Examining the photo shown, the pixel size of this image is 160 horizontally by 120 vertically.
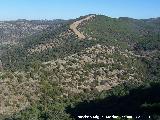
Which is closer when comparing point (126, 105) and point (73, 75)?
point (126, 105)

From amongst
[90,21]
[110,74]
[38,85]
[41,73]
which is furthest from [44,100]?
[90,21]

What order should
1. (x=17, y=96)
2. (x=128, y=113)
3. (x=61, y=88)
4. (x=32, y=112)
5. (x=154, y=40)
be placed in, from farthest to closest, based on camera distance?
(x=154, y=40) < (x=61, y=88) < (x=17, y=96) < (x=32, y=112) < (x=128, y=113)

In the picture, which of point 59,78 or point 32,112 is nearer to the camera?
point 32,112

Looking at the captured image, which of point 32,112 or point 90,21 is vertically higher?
point 90,21

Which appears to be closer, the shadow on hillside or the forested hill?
the shadow on hillside

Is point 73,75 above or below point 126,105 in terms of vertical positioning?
above

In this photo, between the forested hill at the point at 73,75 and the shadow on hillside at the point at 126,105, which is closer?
the shadow on hillside at the point at 126,105

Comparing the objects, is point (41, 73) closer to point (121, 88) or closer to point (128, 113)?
point (121, 88)

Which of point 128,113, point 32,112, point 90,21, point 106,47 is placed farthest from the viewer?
point 90,21
